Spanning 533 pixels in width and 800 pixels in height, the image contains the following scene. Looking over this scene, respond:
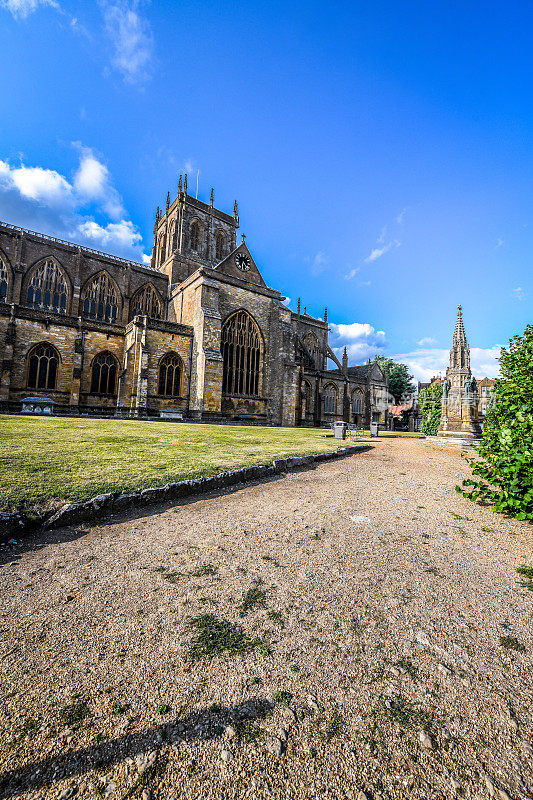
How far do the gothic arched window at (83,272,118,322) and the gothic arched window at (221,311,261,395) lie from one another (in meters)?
12.5

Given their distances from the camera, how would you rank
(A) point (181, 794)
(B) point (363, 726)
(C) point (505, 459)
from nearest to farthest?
(A) point (181, 794) → (B) point (363, 726) → (C) point (505, 459)

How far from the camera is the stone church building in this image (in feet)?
69.7

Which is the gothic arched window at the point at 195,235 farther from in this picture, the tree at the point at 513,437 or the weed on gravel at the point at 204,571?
the weed on gravel at the point at 204,571

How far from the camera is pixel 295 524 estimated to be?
446 cm

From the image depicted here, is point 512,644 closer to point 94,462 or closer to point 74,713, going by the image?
point 74,713

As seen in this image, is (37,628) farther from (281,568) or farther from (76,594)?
(281,568)

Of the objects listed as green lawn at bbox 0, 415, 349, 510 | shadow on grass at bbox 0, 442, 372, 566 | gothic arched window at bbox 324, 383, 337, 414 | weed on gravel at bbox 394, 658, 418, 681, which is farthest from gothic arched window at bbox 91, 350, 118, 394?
weed on gravel at bbox 394, 658, 418, 681

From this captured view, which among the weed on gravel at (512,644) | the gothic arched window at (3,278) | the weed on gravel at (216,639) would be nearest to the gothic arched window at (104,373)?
the gothic arched window at (3,278)

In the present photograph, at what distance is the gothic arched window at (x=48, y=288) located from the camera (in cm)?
2688

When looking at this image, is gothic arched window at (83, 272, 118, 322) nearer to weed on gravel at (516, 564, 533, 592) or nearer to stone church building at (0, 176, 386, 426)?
stone church building at (0, 176, 386, 426)

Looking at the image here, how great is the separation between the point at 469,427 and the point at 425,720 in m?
16.4

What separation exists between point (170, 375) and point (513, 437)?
2134cm

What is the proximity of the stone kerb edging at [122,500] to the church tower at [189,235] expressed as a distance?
3091 centimetres

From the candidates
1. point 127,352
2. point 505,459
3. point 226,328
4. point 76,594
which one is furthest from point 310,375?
point 76,594
